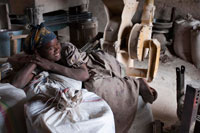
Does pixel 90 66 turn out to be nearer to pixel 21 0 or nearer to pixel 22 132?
pixel 22 132

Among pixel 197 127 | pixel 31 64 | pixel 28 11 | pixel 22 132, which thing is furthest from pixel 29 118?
pixel 28 11

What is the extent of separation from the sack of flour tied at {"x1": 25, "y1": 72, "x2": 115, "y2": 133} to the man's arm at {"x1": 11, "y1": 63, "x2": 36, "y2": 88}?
36cm

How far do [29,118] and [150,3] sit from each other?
2.27 metres

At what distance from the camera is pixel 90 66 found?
1.86 metres

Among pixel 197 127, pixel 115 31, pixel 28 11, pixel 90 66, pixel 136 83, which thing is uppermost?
pixel 28 11

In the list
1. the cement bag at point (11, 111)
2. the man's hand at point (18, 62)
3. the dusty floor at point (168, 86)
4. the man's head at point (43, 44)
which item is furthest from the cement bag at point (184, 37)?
the cement bag at point (11, 111)

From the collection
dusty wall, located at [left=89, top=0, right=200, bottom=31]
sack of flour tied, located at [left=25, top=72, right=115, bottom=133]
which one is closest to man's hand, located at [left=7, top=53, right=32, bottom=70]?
sack of flour tied, located at [left=25, top=72, right=115, bottom=133]

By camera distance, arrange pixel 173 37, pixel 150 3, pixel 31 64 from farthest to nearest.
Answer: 1. pixel 173 37
2. pixel 150 3
3. pixel 31 64

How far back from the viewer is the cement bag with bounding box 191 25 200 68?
3961 mm

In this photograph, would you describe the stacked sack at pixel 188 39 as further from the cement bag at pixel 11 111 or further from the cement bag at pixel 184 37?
the cement bag at pixel 11 111

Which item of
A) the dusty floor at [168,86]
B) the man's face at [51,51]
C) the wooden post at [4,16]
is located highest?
the wooden post at [4,16]

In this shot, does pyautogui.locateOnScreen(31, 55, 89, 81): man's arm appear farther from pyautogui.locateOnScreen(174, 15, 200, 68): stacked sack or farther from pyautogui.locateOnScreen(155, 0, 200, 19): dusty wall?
pyautogui.locateOnScreen(155, 0, 200, 19): dusty wall

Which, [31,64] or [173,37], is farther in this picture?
[173,37]

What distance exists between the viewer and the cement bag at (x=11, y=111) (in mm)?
1178
